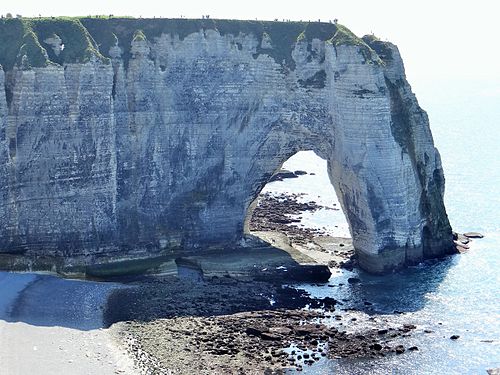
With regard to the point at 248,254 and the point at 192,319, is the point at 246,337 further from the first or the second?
the point at 248,254

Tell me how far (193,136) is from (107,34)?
32.7ft

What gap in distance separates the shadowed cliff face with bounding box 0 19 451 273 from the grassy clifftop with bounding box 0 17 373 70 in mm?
119

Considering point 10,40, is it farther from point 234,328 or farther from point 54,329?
point 234,328

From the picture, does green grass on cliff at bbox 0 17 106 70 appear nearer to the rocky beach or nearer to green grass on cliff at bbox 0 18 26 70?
green grass on cliff at bbox 0 18 26 70

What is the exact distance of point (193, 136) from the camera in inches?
2066

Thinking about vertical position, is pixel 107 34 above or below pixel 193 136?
above

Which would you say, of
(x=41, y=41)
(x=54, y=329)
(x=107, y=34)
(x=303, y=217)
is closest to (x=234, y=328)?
(x=54, y=329)

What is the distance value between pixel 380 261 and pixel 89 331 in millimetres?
22566

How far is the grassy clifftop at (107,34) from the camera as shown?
47.6 metres

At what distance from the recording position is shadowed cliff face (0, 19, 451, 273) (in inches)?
1868

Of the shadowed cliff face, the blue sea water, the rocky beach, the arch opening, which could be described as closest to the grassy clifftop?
the shadowed cliff face

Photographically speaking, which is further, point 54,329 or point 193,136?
point 193,136

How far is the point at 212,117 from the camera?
2076 inches

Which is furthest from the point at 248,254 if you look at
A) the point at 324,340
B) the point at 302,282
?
the point at 324,340
